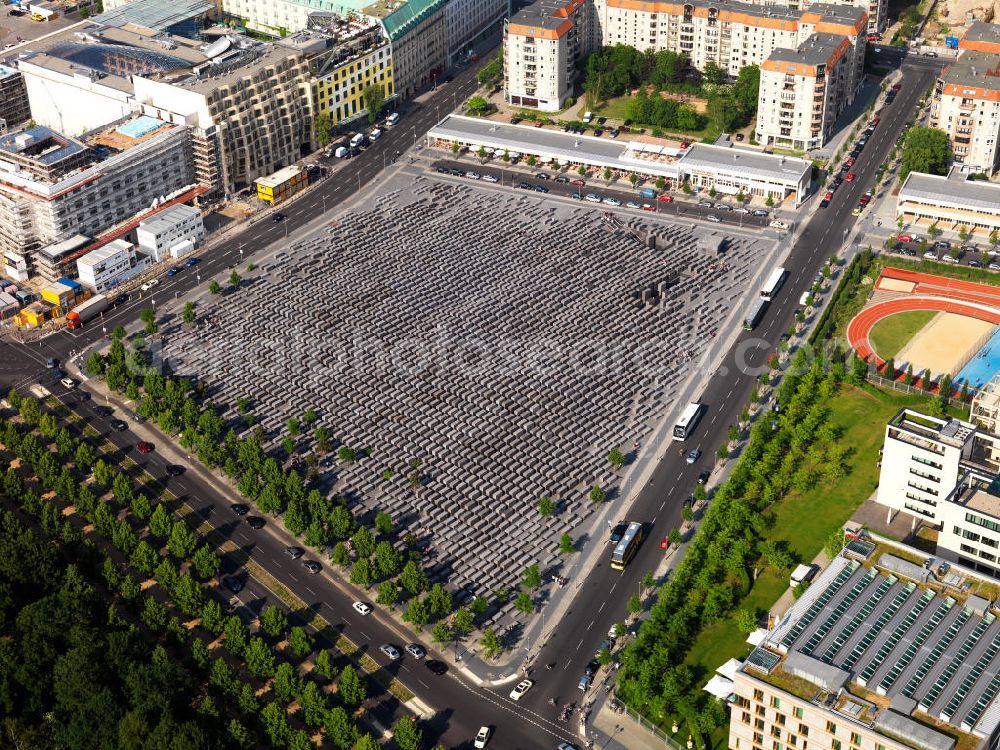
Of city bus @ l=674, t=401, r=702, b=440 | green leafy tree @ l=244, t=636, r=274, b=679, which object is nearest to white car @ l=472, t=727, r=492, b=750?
green leafy tree @ l=244, t=636, r=274, b=679

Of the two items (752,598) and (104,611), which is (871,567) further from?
(104,611)

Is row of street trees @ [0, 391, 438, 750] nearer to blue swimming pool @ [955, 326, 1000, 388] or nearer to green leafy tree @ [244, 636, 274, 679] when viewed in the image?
green leafy tree @ [244, 636, 274, 679]

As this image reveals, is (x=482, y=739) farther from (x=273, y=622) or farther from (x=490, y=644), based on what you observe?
(x=273, y=622)

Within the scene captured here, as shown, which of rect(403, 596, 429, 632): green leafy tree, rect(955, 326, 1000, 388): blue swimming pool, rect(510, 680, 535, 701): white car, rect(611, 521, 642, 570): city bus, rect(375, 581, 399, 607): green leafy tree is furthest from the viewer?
rect(955, 326, 1000, 388): blue swimming pool

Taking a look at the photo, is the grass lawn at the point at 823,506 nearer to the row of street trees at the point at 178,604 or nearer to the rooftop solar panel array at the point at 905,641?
the rooftop solar panel array at the point at 905,641

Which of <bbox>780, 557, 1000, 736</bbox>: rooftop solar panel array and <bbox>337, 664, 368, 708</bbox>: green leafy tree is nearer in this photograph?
<bbox>780, 557, 1000, 736</bbox>: rooftop solar panel array

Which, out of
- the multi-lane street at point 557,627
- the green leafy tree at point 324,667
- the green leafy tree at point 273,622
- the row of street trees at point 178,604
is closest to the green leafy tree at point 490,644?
the multi-lane street at point 557,627
